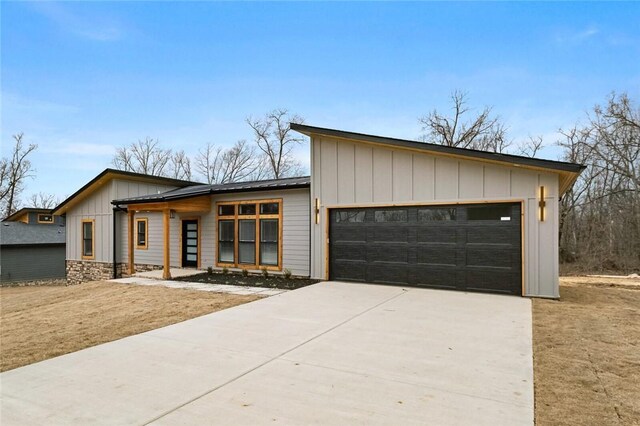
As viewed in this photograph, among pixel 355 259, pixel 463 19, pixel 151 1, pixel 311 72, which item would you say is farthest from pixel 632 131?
pixel 151 1

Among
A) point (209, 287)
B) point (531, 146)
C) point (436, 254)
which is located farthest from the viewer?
point (531, 146)

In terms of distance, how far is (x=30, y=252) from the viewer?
20.3m

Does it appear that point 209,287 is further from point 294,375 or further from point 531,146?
point 531,146

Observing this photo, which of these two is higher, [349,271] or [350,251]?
[350,251]

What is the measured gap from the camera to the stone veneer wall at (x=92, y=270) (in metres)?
14.6

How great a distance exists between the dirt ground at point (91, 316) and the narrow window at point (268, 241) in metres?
2.80

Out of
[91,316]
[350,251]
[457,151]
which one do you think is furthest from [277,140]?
[91,316]

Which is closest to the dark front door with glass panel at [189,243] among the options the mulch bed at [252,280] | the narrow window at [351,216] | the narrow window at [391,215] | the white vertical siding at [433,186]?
the mulch bed at [252,280]

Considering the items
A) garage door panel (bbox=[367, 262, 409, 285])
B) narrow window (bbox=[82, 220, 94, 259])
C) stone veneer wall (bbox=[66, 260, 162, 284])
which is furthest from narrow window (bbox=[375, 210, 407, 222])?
narrow window (bbox=[82, 220, 94, 259])

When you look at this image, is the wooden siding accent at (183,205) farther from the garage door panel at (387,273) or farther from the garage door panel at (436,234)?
the garage door panel at (436,234)

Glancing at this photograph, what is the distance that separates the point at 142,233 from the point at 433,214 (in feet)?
36.4

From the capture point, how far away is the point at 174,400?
9.36 ft

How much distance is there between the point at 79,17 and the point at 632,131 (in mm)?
23082

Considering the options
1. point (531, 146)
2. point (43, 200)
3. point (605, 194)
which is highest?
point (531, 146)
